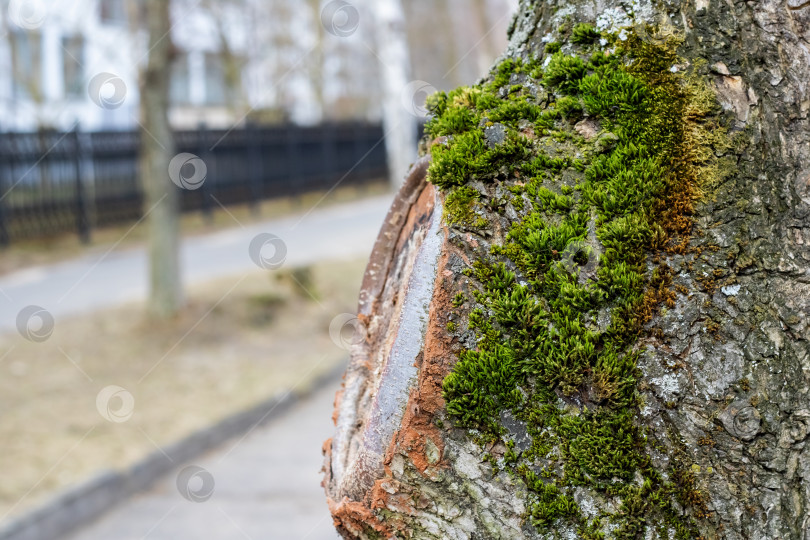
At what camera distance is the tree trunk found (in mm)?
1360

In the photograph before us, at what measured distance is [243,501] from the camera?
562 cm

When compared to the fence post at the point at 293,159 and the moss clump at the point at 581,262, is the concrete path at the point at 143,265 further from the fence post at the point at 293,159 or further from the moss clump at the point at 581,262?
the moss clump at the point at 581,262

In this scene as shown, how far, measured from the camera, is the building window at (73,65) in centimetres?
1772

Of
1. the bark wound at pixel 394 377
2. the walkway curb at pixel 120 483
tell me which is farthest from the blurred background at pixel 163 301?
the bark wound at pixel 394 377

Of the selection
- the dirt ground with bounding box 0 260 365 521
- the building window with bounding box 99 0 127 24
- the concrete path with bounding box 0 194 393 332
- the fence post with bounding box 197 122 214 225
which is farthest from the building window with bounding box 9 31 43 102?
the building window with bounding box 99 0 127 24

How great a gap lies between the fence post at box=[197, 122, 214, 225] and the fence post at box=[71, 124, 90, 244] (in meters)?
3.20

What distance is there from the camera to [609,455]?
1.35m

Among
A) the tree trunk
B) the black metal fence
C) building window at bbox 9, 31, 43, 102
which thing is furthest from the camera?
building window at bbox 9, 31, 43, 102

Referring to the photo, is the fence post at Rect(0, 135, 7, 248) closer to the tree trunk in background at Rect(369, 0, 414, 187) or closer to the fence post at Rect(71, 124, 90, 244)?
the fence post at Rect(71, 124, 90, 244)

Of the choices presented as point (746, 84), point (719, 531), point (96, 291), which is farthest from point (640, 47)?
point (96, 291)

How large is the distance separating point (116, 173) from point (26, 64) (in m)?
4.96

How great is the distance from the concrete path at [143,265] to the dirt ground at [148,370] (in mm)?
913

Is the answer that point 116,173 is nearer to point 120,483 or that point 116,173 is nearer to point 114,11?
point 120,483

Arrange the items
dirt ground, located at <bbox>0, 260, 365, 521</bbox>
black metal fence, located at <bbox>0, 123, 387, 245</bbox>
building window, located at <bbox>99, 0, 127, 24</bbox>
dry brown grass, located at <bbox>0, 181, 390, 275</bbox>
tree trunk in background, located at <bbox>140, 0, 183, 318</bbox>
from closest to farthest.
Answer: dirt ground, located at <bbox>0, 260, 365, 521</bbox>, tree trunk in background, located at <bbox>140, 0, 183, 318</bbox>, dry brown grass, located at <bbox>0, 181, 390, 275</bbox>, black metal fence, located at <bbox>0, 123, 387, 245</bbox>, building window, located at <bbox>99, 0, 127, 24</bbox>
